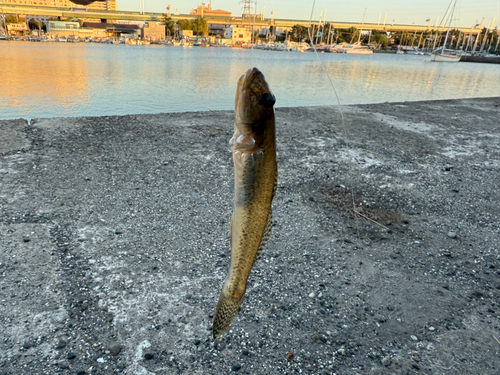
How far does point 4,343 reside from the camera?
3109 mm

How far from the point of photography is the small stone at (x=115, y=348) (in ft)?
10.2

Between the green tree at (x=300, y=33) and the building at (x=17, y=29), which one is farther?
the building at (x=17, y=29)

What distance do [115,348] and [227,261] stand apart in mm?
1784

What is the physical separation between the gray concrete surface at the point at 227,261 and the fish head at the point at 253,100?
2.59 m

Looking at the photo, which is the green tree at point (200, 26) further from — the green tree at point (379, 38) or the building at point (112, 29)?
the green tree at point (379, 38)

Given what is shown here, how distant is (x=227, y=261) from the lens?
455cm

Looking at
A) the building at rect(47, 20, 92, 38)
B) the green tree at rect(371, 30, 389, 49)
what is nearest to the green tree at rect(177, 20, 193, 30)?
the building at rect(47, 20, 92, 38)

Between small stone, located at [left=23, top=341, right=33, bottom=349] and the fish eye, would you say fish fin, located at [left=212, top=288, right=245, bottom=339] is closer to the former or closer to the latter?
the fish eye

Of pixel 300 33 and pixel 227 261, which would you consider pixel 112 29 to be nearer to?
pixel 300 33

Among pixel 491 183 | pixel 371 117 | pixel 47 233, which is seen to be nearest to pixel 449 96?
pixel 371 117

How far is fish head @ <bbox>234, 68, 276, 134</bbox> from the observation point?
129 cm

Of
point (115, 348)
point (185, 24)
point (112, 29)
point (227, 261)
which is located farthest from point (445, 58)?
point (112, 29)

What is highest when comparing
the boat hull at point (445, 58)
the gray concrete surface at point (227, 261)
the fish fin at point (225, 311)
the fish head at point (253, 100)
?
the fish head at point (253, 100)

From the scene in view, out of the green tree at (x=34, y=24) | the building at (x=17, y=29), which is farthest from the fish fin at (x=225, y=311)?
the green tree at (x=34, y=24)
